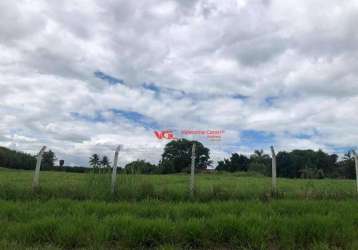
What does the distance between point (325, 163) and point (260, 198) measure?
94.7 metres

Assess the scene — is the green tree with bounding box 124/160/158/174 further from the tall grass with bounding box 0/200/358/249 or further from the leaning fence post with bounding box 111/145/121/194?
the tall grass with bounding box 0/200/358/249

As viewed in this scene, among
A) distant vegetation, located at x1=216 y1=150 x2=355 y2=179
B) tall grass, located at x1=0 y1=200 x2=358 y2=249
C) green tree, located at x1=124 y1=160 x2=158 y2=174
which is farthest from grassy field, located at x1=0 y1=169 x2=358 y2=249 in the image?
distant vegetation, located at x1=216 y1=150 x2=355 y2=179

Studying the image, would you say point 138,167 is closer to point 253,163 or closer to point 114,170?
point 114,170

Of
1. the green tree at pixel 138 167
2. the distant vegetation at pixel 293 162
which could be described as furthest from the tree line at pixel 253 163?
the green tree at pixel 138 167

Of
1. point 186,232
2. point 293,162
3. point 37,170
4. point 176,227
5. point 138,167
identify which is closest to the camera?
point 186,232

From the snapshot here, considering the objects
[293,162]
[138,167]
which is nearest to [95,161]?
[138,167]

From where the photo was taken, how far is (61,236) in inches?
200

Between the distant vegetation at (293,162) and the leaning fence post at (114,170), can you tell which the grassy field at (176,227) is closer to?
the leaning fence post at (114,170)

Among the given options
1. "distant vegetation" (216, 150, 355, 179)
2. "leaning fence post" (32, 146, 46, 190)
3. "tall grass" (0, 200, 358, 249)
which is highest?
"distant vegetation" (216, 150, 355, 179)

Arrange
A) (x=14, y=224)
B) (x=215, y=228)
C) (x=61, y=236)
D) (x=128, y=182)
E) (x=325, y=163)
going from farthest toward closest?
1. (x=325, y=163)
2. (x=128, y=182)
3. (x=14, y=224)
4. (x=215, y=228)
5. (x=61, y=236)

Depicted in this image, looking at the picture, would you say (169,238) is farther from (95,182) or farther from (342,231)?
(95,182)

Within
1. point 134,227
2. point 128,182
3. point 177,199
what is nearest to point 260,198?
point 177,199

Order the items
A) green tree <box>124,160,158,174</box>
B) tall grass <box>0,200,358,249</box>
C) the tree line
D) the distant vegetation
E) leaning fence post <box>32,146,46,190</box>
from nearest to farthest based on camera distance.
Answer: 1. tall grass <box>0,200,358,249</box>
2. leaning fence post <box>32,146,46,190</box>
3. green tree <box>124,160,158,174</box>
4. the tree line
5. the distant vegetation

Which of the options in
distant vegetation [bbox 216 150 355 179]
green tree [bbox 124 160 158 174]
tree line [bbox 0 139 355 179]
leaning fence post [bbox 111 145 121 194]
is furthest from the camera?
distant vegetation [bbox 216 150 355 179]
